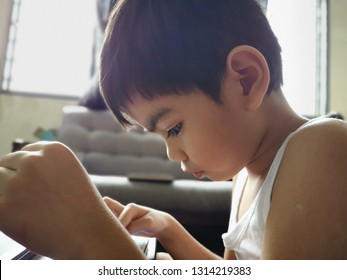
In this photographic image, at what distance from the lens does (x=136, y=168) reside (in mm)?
1220

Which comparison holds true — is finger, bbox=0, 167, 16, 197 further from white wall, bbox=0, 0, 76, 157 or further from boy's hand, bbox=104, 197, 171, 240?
white wall, bbox=0, 0, 76, 157

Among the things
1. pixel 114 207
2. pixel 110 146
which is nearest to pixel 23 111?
pixel 110 146

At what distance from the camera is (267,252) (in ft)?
0.90

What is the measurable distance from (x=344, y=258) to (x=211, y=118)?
Result: 0.56 feet

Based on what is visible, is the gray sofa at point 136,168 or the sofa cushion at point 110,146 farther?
the sofa cushion at point 110,146

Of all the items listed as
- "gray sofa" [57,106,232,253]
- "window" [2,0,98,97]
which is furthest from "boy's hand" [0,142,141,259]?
"window" [2,0,98,97]

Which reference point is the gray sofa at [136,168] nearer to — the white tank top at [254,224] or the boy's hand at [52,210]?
the white tank top at [254,224]

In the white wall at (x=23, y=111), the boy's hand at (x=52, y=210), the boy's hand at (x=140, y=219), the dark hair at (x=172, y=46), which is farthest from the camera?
the white wall at (x=23, y=111)

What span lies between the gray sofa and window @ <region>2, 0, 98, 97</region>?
1.55 ft

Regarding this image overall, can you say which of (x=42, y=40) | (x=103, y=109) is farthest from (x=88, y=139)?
(x=42, y=40)

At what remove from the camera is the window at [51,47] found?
1685mm

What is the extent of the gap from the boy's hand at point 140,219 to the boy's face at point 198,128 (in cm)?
11

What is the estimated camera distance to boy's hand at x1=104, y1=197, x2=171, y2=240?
448 millimetres

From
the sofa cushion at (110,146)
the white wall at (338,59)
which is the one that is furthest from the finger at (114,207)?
the sofa cushion at (110,146)
